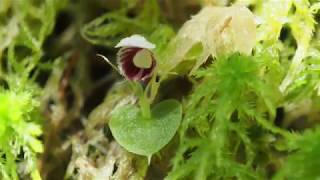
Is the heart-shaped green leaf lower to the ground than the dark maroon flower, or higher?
lower

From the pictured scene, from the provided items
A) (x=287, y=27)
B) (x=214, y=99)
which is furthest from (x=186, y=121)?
(x=287, y=27)

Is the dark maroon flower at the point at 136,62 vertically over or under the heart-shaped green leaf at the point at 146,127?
over

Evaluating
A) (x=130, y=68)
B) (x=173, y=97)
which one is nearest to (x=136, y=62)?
(x=130, y=68)

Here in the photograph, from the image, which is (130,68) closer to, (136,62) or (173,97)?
(136,62)

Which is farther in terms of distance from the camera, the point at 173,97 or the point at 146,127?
the point at 173,97

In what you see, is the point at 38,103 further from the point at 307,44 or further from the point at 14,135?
the point at 307,44
